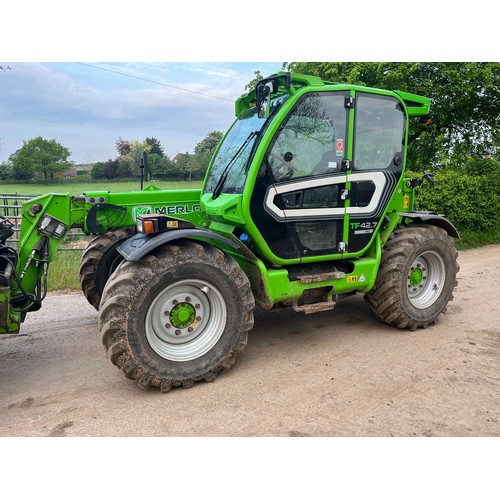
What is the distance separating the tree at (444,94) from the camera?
10.5m

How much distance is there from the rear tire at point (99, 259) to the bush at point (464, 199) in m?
7.48

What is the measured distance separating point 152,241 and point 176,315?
65 cm

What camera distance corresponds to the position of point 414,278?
4.81 metres

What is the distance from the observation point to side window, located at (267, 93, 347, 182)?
383 centimetres

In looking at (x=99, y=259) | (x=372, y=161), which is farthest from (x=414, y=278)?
(x=99, y=259)

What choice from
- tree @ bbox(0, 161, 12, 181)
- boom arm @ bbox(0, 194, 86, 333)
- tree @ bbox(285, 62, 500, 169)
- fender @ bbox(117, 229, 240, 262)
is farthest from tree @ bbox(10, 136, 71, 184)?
fender @ bbox(117, 229, 240, 262)

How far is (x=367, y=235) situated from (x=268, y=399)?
203 centimetres

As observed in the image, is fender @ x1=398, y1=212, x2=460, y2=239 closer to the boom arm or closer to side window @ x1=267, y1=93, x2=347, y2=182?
side window @ x1=267, y1=93, x2=347, y2=182

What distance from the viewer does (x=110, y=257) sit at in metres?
4.71

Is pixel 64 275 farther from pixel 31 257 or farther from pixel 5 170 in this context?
pixel 5 170

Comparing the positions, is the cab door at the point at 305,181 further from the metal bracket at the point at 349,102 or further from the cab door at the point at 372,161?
the cab door at the point at 372,161

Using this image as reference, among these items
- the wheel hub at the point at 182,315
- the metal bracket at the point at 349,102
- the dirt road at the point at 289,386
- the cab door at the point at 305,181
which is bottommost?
the dirt road at the point at 289,386

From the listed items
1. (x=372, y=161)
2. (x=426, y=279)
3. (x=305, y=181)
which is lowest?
(x=426, y=279)

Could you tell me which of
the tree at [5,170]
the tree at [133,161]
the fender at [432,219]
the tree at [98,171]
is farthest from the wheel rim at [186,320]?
the tree at [5,170]
